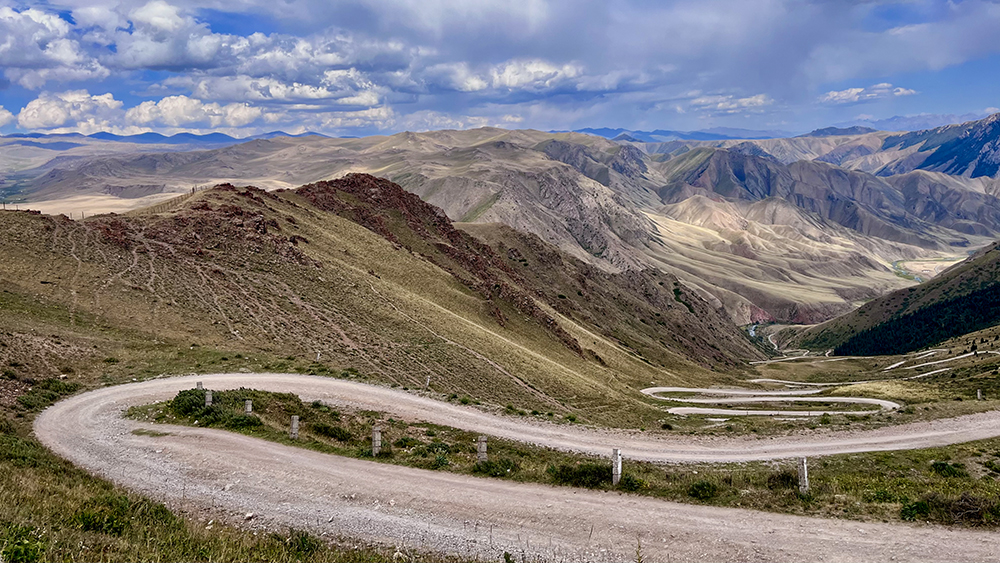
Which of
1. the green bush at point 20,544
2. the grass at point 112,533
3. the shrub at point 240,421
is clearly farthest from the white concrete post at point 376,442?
the green bush at point 20,544

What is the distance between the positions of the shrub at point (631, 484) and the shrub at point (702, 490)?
1521mm

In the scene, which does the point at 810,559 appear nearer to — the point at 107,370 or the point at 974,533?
the point at 974,533

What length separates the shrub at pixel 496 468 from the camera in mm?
19844

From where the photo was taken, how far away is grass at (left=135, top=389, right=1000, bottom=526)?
54.7 feet

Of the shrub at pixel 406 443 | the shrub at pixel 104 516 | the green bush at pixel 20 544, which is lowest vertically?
the shrub at pixel 406 443

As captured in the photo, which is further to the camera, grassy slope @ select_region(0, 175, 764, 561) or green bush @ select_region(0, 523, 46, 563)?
grassy slope @ select_region(0, 175, 764, 561)

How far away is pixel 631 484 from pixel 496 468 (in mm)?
4692

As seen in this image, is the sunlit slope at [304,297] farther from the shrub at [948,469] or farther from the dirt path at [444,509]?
the shrub at [948,469]

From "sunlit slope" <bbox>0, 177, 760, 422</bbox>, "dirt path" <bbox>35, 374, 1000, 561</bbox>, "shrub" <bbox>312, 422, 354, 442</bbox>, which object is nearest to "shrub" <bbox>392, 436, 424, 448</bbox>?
"shrub" <bbox>312, 422, 354, 442</bbox>

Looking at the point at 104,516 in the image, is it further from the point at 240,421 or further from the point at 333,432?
the point at 333,432

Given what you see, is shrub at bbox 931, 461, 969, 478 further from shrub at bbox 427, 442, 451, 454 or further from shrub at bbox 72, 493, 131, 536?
shrub at bbox 72, 493, 131, 536

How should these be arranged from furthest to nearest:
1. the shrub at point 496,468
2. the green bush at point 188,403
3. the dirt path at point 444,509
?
the green bush at point 188,403 → the shrub at point 496,468 → the dirt path at point 444,509

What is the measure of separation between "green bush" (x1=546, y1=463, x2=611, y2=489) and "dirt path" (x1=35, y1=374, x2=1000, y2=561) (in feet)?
1.88

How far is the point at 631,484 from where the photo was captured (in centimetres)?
1864
